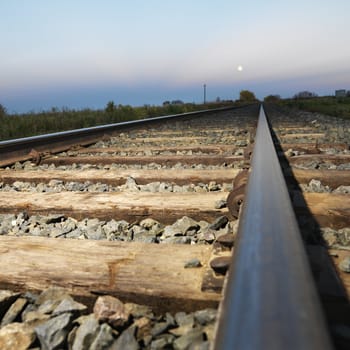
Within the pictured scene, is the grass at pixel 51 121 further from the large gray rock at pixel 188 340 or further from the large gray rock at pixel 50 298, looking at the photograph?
the large gray rock at pixel 188 340

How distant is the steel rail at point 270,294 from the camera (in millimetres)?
552

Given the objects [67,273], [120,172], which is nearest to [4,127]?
[120,172]

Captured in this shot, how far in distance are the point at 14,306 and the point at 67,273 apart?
0.18 meters

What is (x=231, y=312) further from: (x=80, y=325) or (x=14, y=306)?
(x=14, y=306)

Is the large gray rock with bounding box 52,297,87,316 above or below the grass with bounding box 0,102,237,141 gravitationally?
below

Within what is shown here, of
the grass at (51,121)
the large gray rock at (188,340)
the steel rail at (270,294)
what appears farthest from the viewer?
the grass at (51,121)

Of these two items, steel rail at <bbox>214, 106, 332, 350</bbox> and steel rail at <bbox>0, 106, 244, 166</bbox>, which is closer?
steel rail at <bbox>214, 106, 332, 350</bbox>

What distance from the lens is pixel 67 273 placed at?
120 centimetres

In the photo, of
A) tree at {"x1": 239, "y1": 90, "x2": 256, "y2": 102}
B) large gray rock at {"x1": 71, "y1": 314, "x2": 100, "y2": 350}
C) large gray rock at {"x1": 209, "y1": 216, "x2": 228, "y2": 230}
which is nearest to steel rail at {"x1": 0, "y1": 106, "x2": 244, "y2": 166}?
large gray rock at {"x1": 209, "y1": 216, "x2": 228, "y2": 230}

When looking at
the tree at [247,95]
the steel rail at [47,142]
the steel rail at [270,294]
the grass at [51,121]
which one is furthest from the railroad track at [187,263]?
the tree at [247,95]

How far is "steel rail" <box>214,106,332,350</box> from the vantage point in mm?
552

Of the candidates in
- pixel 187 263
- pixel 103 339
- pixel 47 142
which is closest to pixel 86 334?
pixel 103 339

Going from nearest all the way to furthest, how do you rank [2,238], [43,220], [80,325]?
[80,325]
[2,238]
[43,220]

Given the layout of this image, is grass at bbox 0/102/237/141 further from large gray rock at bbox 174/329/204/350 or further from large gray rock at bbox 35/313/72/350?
large gray rock at bbox 174/329/204/350
